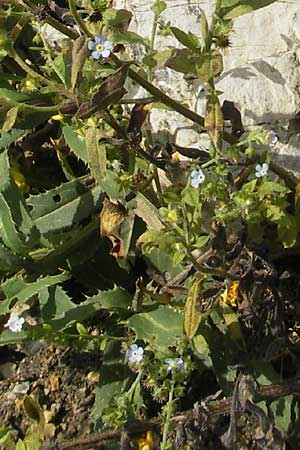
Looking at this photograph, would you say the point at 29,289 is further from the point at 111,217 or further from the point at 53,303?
the point at 111,217

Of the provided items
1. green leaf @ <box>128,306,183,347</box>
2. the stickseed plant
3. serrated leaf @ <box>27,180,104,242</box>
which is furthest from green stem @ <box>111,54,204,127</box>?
green leaf @ <box>128,306,183,347</box>

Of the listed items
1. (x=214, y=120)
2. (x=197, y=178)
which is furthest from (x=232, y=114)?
(x=197, y=178)

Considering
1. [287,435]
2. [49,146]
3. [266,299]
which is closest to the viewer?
[287,435]

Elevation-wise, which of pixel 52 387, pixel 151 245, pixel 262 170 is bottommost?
pixel 52 387

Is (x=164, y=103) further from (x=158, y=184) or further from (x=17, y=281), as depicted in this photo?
(x=17, y=281)

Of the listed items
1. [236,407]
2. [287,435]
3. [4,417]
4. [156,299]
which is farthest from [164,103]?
[4,417]

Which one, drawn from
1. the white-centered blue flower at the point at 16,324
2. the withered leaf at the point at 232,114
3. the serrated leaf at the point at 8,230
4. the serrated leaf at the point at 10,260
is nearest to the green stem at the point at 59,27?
the withered leaf at the point at 232,114
